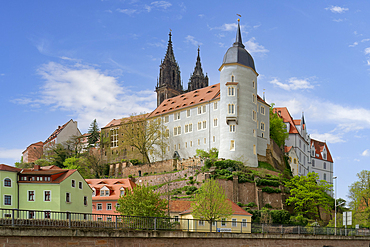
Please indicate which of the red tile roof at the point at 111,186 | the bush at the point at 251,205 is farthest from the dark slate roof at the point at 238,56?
the red tile roof at the point at 111,186

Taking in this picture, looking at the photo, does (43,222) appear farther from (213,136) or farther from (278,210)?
(213,136)

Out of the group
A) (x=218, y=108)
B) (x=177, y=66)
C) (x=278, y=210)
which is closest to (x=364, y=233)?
(x=278, y=210)

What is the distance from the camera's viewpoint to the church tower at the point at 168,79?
424 feet

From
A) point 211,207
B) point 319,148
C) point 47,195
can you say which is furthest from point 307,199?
point 319,148

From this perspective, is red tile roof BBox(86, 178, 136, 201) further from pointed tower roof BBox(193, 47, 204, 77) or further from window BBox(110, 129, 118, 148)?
pointed tower roof BBox(193, 47, 204, 77)

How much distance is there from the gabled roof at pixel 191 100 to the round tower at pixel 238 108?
244 inches

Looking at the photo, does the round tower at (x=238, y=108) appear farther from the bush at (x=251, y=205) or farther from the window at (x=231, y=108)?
the bush at (x=251, y=205)

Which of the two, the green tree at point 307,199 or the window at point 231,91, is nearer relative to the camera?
the green tree at point 307,199

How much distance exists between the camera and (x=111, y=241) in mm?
22109

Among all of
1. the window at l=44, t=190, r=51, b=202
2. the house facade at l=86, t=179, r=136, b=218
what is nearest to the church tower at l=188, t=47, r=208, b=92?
the house facade at l=86, t=179, r=136, b=218

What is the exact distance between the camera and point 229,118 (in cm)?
7838

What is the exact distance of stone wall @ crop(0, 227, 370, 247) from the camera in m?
19.0

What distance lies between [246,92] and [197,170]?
18.1 meters

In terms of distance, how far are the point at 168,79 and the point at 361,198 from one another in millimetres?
75308
